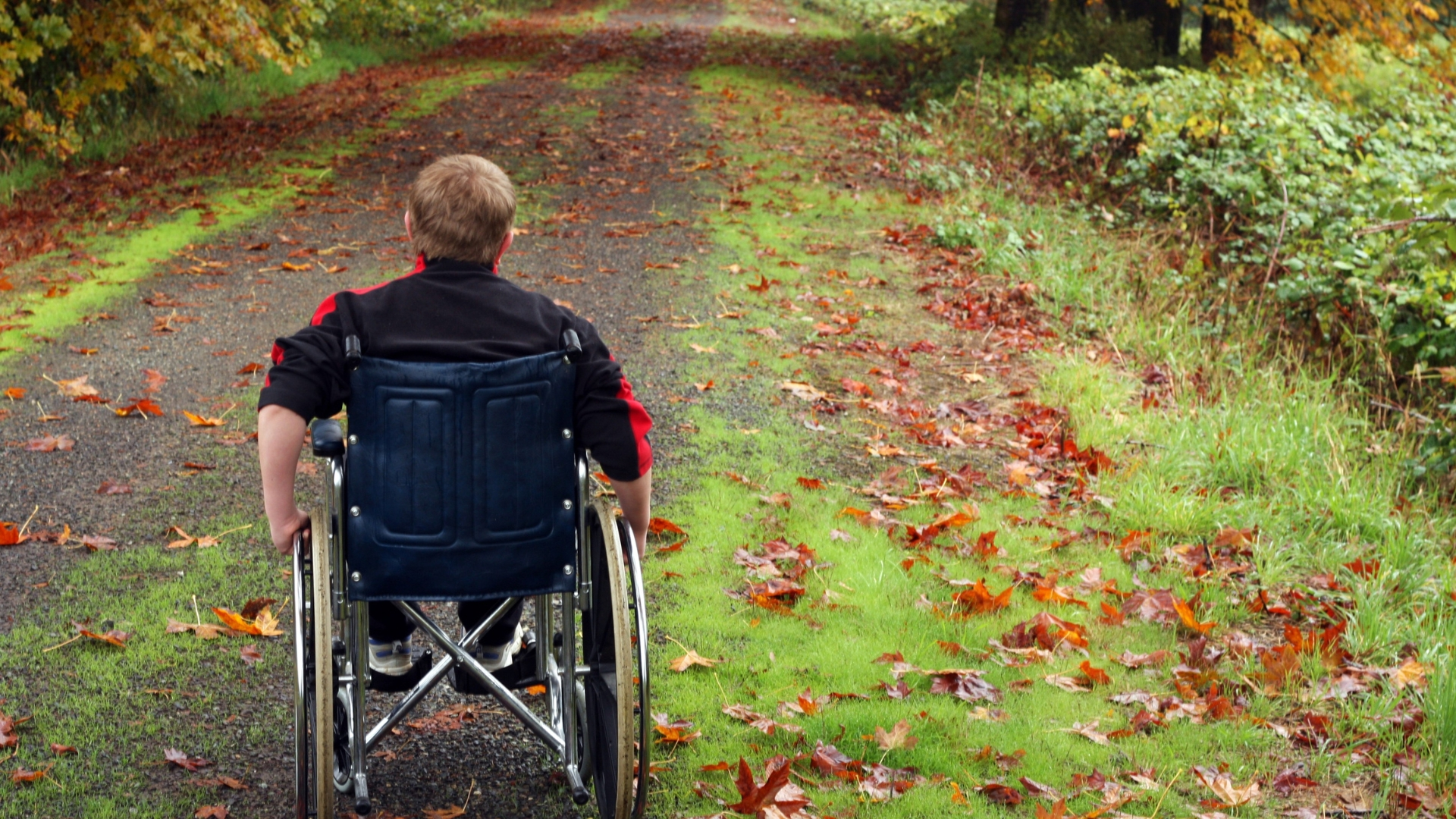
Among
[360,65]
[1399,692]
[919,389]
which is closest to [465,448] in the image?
[1399,692]

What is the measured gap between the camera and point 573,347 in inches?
103

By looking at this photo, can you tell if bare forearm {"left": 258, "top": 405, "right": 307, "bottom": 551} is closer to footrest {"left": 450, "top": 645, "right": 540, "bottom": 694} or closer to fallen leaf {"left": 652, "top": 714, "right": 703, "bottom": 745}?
footrest {"left": 450, "top": 645, "right": 540, "bottom": 694}

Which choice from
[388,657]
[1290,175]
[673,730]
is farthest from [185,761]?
[1290,175]

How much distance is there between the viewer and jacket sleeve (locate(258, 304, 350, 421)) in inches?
99.0

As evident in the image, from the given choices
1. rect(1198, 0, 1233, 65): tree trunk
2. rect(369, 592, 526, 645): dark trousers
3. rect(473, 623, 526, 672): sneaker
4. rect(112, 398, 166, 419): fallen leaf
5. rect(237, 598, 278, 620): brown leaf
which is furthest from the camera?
rect(1198, 0, 1233, 65): tree trunk

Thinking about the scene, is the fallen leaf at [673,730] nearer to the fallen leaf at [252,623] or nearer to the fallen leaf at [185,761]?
the fallen leaf at [185,761]

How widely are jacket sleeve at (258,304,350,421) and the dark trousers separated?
0.64m

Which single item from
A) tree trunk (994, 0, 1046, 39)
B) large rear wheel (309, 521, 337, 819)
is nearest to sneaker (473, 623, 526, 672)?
large rear wheel (309, 521, 337, 819)

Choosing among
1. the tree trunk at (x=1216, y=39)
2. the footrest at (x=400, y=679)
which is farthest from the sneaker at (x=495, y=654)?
the tree trunk at (x=1216, y=39)

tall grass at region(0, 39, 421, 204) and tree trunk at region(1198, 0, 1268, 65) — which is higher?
tree trunk at region(1198, 0, 1268, 65)

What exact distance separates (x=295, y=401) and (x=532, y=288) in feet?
19.0

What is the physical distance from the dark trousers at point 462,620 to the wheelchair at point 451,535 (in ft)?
0.56

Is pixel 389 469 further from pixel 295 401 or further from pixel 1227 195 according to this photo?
pixel 1227 195

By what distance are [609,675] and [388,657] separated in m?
0.65
